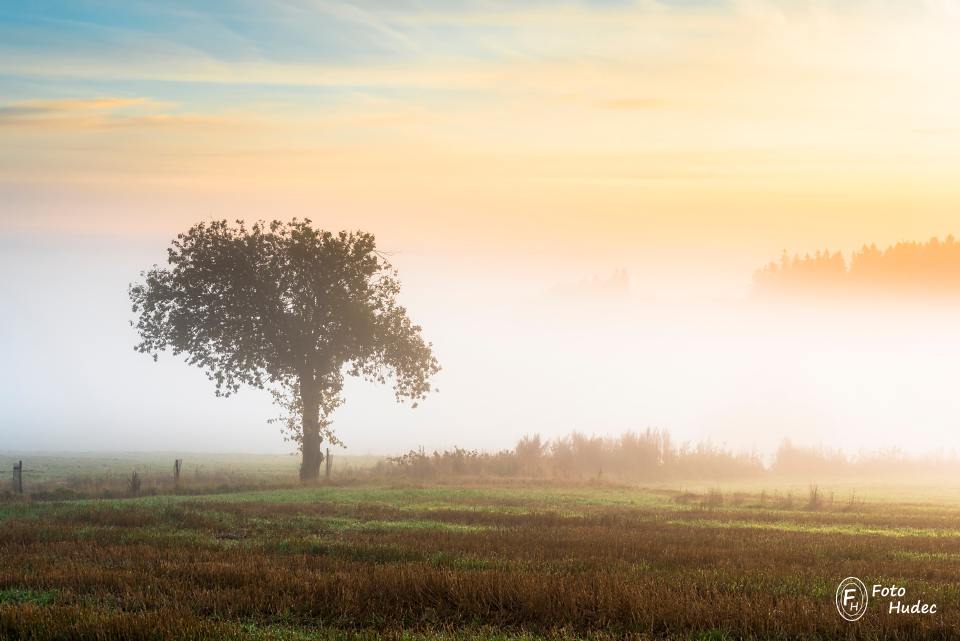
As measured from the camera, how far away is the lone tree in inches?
2269

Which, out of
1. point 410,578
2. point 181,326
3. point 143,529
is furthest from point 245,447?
point 410,578

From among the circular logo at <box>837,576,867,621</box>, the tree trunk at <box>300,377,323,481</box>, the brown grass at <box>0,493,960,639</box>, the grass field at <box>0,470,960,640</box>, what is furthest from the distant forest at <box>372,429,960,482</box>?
the circular logo at <box>837,576,867,621</box>

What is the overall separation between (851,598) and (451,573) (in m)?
6.02

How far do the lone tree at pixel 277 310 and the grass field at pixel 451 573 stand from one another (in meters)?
26.9

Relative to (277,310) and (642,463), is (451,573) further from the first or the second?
(642,463)

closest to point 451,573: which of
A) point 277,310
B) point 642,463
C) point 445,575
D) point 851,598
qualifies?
point 445,575

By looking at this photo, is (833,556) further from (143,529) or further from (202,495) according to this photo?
(202,495)

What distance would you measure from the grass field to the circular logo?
23 centimetres

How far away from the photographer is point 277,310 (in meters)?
58.1

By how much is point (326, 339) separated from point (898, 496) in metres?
33.0

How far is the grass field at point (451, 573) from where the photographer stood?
12.3m

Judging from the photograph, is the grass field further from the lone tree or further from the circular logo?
the lone tree

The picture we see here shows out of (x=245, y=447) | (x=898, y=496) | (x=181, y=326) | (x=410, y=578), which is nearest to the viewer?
(x=410, y=578)

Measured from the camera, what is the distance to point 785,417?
16500 cm
